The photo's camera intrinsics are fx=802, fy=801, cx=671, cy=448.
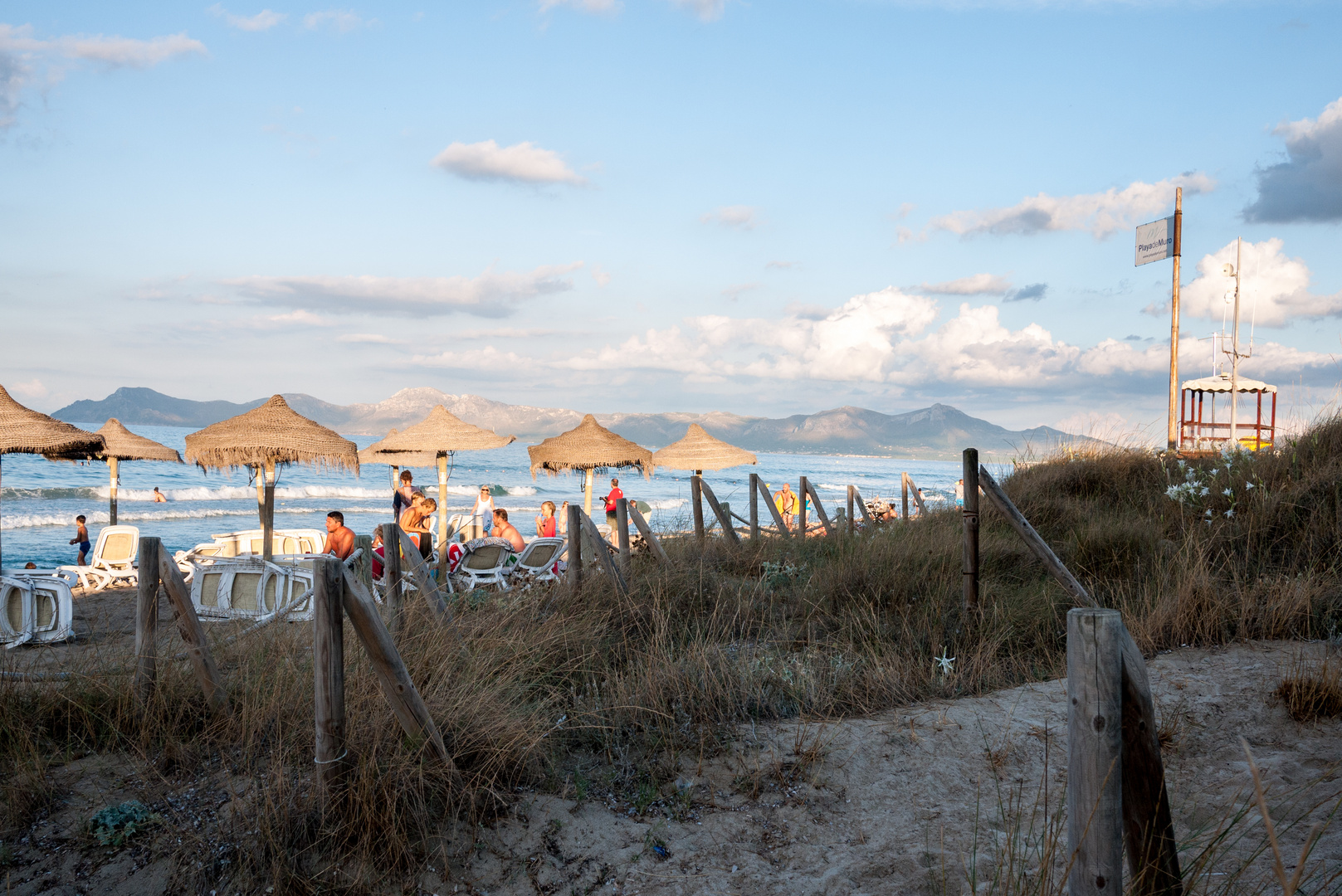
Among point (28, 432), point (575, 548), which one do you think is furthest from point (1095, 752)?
point (28, 432)

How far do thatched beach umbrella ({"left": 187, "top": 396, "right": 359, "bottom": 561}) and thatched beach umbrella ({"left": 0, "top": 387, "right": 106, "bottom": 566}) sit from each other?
1.69 m

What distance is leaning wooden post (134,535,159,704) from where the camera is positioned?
3809 mm

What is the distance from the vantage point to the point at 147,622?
154 inches

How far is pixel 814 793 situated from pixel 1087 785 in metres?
2.10

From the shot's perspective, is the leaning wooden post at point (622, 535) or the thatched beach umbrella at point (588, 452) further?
the thatched beach umbrella at point (588, 452)

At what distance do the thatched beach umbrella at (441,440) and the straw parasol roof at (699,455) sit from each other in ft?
11.8

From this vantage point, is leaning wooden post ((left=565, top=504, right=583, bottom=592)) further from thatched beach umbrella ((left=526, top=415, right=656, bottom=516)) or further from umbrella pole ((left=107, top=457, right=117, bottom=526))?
umbrella pole ((left=107, top=457, right=117, bottom=526))

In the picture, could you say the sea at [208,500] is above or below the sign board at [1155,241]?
below

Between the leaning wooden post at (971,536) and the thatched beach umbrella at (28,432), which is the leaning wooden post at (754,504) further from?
the thatched beach umbrella at (28,432)

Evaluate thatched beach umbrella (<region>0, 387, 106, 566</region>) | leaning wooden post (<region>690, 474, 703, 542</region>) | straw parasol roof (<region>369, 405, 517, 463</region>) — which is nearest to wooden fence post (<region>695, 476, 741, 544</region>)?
leaning wooden post (<region>690, 474, 703, 542</region>)

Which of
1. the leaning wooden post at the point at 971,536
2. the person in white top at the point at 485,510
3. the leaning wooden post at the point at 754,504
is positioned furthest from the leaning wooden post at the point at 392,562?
the person in white top at the point at 485,510

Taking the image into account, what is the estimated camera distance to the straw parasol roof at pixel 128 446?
1620cm

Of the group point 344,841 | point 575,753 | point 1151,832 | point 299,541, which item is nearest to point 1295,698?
point 1151,832

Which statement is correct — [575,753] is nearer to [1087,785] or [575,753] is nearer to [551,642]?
[551,642]
